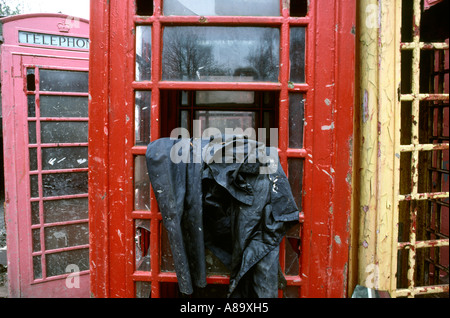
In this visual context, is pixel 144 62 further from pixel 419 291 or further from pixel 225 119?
pixel 419 291

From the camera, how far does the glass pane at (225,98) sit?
2.10 m

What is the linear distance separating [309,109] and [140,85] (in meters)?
0.86

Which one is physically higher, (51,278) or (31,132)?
(31,132)

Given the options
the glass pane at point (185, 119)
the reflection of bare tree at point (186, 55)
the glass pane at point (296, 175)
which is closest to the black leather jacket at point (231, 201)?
the glass pane at point (296, 175)

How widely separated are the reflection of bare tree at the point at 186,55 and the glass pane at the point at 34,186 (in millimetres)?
1916

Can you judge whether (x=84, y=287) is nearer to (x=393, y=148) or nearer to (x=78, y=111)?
(x=78, y=111)

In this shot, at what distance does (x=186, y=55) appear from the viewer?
1.41 metres

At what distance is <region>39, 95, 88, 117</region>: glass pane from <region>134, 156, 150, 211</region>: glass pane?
1.53 metres

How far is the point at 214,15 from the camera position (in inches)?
55.4

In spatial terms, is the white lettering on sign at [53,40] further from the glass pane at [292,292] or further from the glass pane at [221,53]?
the glass pane at [292,292]

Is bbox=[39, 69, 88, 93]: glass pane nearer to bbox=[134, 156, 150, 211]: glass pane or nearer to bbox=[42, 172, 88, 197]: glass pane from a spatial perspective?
bbox=[42, 172, 88, 197]: glass pane

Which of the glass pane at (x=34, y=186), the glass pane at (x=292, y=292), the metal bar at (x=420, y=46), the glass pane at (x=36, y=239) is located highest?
the metal bar at (x=420, y=46)

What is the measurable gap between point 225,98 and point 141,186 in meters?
0.99

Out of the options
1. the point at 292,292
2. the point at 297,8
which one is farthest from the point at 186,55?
the point at 292,292
